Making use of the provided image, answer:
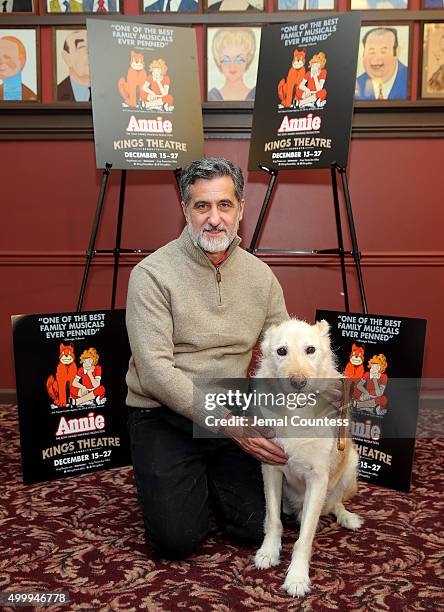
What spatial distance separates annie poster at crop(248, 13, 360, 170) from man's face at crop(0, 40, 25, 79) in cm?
158

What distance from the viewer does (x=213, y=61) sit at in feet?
12.0

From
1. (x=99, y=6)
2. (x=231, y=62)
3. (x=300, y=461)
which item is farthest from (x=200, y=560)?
(x=99, y=6)

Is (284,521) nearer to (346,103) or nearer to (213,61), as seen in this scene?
(346,103)

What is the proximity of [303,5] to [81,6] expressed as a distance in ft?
4.48

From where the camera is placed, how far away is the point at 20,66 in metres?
3.69

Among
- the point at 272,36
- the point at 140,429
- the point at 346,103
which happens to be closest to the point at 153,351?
the point at 140,429

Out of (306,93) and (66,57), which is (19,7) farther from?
(306,93)

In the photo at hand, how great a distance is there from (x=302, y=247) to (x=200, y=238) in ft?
5.82

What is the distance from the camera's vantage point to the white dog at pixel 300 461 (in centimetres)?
185

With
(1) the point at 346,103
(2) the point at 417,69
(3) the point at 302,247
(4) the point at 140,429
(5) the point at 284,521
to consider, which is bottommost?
(5) the point at 284,521

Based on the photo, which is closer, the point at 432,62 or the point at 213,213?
the point at 213,213

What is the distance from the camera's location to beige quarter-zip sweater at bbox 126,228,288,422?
6.79 ft

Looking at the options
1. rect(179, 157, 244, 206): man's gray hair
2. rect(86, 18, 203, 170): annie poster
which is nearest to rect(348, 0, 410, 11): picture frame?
rect(86, 18, 203, 170): annie poster

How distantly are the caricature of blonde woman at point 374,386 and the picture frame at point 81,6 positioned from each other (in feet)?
8.67
